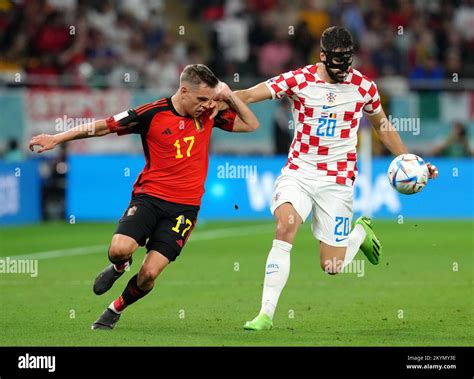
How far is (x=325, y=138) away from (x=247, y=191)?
12351 mm

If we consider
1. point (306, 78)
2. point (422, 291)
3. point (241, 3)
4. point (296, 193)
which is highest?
point (241, 3)

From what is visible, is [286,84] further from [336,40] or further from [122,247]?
[122,247]

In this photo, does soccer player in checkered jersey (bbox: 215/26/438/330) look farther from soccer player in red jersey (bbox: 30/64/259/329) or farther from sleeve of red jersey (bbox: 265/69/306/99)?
soccer player in red jersey (bbox: 30/64/259/329)

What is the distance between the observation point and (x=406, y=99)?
2242 cm

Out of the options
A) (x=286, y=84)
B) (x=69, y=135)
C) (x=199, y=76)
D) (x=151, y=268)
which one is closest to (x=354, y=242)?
(x=286, y=84)

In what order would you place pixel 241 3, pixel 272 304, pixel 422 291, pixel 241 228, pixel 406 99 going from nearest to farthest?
→ 1. pixel 272 304
2. pixel 422 291
3. pixel 241 228
4. pixel 406 99
5. pixel 241 3

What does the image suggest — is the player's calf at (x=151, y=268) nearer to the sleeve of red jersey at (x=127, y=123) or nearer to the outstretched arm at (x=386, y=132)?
the sleeve of red jersey at (x=127, y=123)

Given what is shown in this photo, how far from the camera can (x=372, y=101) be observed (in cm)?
1034

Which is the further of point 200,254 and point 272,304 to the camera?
point 200,254

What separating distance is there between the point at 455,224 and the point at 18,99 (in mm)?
8275

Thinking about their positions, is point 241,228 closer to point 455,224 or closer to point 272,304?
point 455,224

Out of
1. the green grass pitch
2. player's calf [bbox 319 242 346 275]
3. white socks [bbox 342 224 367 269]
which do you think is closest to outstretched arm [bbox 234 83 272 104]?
player's calf [bbox 319 242 346 275]

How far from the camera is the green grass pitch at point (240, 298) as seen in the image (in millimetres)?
9445
